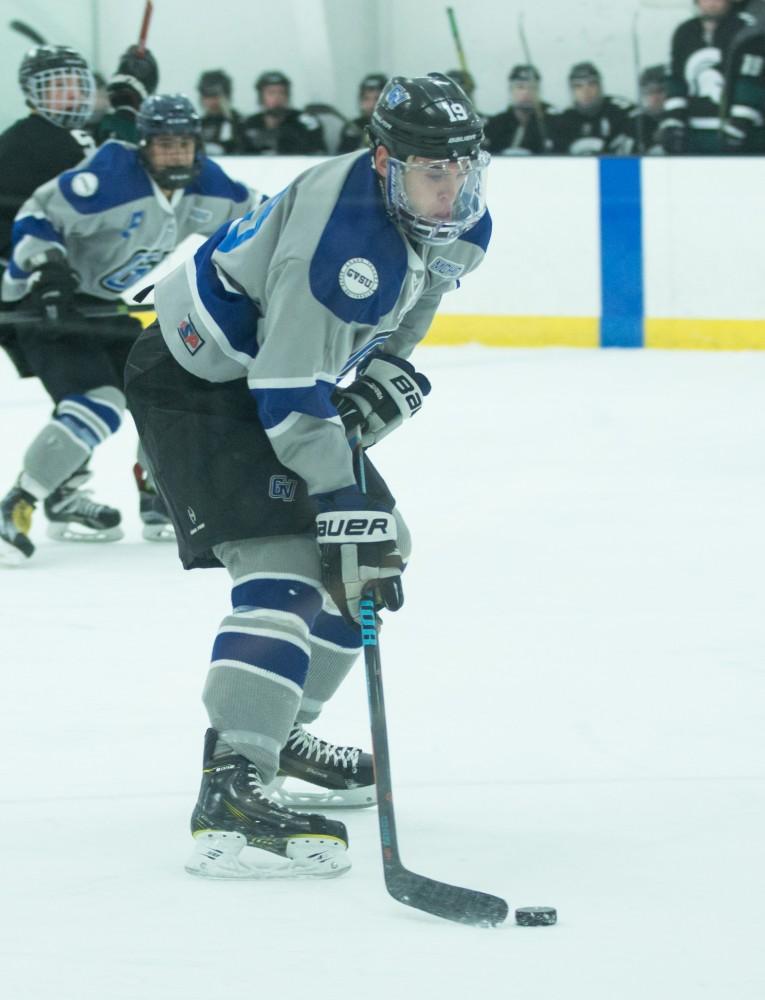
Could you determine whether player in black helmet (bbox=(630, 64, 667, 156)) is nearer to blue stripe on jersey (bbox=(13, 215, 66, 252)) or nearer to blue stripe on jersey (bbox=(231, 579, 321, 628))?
blue stripe on jersey (bbox=(13, 215, 66, 252))

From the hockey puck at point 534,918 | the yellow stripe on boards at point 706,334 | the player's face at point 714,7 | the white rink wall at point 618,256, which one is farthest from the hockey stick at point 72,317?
the player's face at point 714,7

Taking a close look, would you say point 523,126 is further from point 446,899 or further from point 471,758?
point 446,899

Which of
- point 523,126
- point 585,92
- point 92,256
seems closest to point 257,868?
point 92,256

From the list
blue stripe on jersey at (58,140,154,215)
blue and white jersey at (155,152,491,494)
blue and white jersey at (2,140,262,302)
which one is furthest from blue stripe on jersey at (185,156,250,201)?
blue and white jersey at (155,152,491,494)

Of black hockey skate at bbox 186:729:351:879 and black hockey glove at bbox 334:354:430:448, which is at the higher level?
black hockey glove at bbox 334:354:430:448

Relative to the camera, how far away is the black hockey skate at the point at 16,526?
405 centimetres

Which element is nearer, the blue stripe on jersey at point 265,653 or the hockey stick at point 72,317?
the blue stripe on jersey at point 265,653

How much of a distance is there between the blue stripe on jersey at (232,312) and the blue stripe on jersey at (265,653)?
35 centimetres

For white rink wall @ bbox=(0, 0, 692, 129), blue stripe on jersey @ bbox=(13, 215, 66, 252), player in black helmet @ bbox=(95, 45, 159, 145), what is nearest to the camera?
blue stripe on jersey @ bbox=(13, 215, 66, 252)

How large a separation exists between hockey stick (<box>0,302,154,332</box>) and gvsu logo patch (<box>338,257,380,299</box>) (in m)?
2.05

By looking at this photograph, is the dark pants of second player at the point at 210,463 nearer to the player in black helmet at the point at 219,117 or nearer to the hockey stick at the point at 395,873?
the hockey stick at the point at 395,873

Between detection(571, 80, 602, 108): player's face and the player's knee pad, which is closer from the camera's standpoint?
the player's knee pad

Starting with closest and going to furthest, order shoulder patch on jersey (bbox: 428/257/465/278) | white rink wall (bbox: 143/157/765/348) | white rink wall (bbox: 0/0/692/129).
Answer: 1. shoulder patch on jersey (bbox: 428/257/465/278)
2. white rink wall (bbox: 143/157/765/348)
3. white rink wall (bbox: 0/0/692/129)

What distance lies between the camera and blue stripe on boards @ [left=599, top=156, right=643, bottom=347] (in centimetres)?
736
